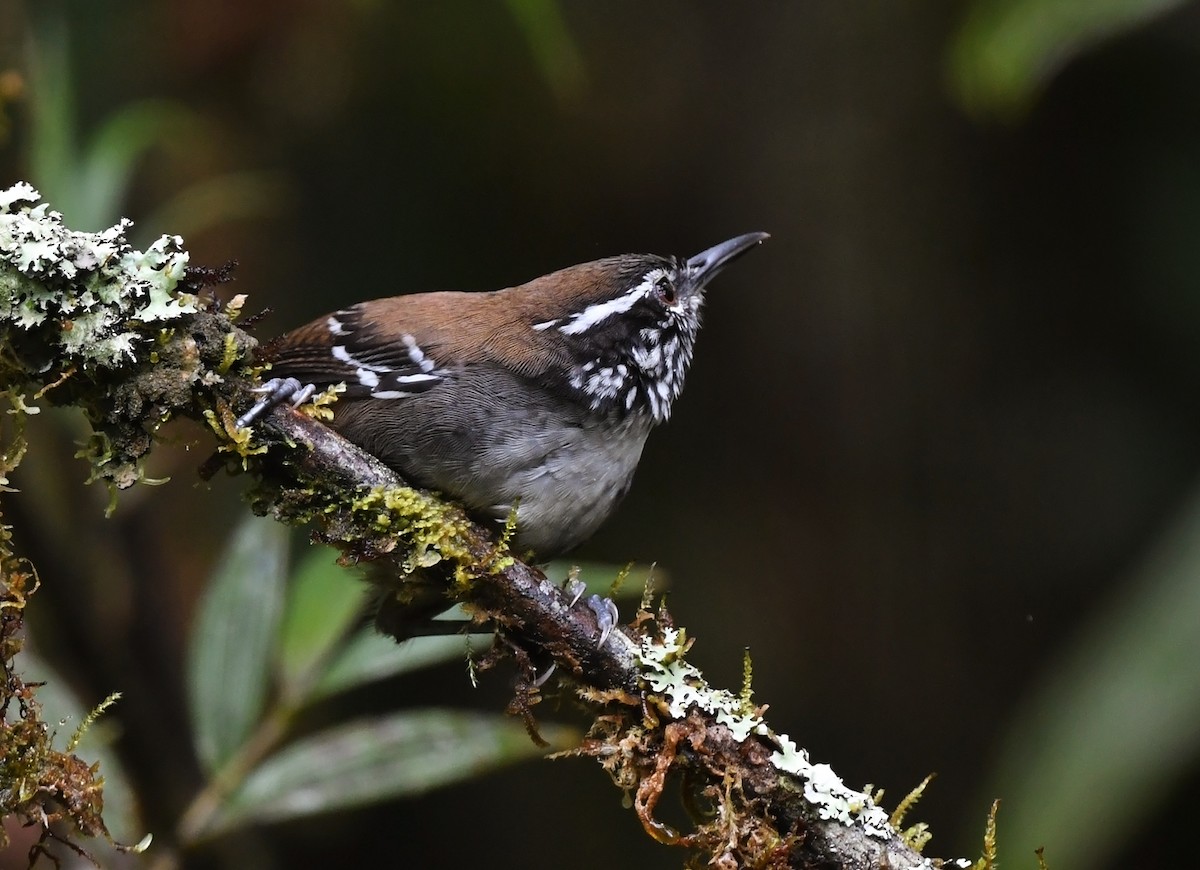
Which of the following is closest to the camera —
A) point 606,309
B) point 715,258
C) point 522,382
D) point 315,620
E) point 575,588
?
point 575,588

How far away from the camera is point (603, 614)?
230cm

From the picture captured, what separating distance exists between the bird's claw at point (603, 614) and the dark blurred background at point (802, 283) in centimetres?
315

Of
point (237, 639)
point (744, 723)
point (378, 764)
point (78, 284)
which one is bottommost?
point (378, 764)

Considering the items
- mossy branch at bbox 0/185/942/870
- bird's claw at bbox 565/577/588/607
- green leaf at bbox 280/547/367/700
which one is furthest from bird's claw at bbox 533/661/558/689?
green leaf at bbox 280/547/367/700

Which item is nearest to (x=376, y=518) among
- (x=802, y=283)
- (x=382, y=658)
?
(x=382, y=658)

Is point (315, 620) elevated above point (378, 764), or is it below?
above

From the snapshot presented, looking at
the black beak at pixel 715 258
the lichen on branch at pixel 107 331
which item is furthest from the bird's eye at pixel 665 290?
the lichen on branch at pixel 107 331

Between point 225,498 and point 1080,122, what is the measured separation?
4.50m

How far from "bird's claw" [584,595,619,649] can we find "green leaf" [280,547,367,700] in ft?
4.01

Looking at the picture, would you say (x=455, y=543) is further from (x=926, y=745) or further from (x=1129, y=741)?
(x=926, y=745)

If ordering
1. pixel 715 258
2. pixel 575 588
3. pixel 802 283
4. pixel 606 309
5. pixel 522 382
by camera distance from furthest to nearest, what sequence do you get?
pixel 802 283
pixel 715 258
pixel 606 309
pixel 522 382
pixel 575 588

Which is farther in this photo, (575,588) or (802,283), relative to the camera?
(802,283)

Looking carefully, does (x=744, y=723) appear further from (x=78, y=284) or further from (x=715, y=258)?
(x=715, y=258)

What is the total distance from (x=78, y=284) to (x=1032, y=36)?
2417mm
